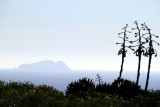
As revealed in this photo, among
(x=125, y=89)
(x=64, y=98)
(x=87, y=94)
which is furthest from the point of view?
(x=125, y=89)

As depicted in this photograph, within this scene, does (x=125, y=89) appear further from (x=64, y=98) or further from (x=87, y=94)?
(x=64, y=98)

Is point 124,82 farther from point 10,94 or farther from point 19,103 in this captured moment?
point 19,103

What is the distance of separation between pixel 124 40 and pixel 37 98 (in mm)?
22768

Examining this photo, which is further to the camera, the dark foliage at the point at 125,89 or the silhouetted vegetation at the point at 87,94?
the dark foliage at the point at 125,89

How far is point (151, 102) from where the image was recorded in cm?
1759

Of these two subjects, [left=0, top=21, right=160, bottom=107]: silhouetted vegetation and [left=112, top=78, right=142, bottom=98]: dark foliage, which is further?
[left=112, top=78, right=142, bottom=98]: dark foliage

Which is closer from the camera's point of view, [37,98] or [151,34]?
[37,98]

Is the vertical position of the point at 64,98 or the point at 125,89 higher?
the point at 125,89

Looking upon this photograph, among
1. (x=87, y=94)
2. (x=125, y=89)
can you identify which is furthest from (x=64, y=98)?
(x=125, y=89)

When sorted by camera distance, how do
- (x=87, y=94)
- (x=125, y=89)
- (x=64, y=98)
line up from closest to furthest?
(x=64, y=98), (x=87, y=94), (x=125, y=89)

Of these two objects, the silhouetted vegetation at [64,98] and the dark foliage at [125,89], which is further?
the dark foliage at [125,89]

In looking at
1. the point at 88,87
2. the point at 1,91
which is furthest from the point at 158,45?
the point at 1,91

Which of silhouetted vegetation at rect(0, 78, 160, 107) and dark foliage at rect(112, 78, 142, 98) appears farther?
dark foliage at rect(112, 78, 142, 98)

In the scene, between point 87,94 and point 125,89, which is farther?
point 125,89
